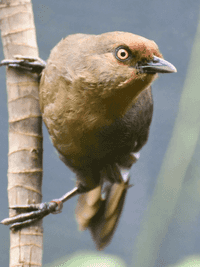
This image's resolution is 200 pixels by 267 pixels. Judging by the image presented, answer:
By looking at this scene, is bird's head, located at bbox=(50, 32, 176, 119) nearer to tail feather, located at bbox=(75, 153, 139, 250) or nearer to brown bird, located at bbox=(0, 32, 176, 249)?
brown bird, located at bbox=(0, 32, 176, 249)

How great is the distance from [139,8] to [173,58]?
1.37 feet

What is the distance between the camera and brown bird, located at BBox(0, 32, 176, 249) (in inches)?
45.8

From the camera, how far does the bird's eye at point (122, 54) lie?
1157mm

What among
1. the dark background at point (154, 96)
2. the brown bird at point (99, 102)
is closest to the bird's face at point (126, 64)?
the brown bird at point (99, 102)

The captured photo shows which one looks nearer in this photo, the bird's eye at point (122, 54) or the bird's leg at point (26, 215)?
the bird's eye at point (122, 54)

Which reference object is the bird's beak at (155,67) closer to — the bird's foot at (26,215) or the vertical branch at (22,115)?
the vertical branch at (22,115)

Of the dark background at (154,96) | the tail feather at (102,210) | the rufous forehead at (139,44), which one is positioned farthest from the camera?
the dark background at (154,96)

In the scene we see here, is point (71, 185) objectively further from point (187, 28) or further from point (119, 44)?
point (119, 44)

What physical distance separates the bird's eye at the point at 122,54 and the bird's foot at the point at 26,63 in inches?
18.5

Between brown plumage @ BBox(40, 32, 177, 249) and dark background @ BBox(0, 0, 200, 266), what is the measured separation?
1.17 m

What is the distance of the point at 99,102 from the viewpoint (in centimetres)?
125

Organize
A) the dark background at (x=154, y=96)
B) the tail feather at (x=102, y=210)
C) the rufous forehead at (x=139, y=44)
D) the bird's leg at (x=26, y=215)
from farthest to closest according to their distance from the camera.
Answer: the dark background at (x=154, y=96) → the tail feather at (x=102, y=210) → the bird's leg at (x=26, y=215) → the rufous forehead at (x=139, y=44)

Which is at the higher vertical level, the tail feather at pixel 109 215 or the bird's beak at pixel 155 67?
the bird's beak at pixel 155 67

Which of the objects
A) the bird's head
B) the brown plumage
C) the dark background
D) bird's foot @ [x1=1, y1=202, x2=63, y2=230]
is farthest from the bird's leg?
the dark background
